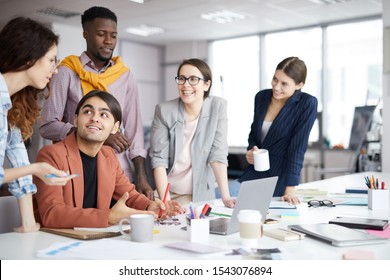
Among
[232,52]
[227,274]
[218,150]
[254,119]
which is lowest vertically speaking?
[227,274]

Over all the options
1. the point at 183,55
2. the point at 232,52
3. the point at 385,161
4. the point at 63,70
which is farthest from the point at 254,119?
the point at 183,55

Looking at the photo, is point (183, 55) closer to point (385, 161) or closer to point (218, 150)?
point (385, 161)

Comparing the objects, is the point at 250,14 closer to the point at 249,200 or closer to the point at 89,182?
the point at 89,182

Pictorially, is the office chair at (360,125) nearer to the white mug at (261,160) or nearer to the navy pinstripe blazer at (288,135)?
the navy pinstripe blazer at (288,135)

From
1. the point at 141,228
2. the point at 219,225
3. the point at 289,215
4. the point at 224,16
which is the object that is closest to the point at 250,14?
the point at 224,16

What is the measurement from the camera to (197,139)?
2236mm

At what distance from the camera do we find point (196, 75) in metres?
2.15

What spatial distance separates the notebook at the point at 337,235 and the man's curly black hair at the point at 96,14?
1338 mm

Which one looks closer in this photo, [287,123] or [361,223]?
[361,223]

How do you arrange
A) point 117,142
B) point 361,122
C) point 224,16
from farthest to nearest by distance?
point 224,16 → point 361,122 → point 117,142

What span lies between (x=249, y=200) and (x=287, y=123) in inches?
37.6

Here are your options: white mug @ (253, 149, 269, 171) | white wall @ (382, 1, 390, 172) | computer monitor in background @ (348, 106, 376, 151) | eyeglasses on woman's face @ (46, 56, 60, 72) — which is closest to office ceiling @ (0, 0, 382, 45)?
white wall @ (382, 1, 390, 172)

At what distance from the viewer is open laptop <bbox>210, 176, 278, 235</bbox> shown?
1379 millimetres

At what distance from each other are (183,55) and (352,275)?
A: 764 cm
